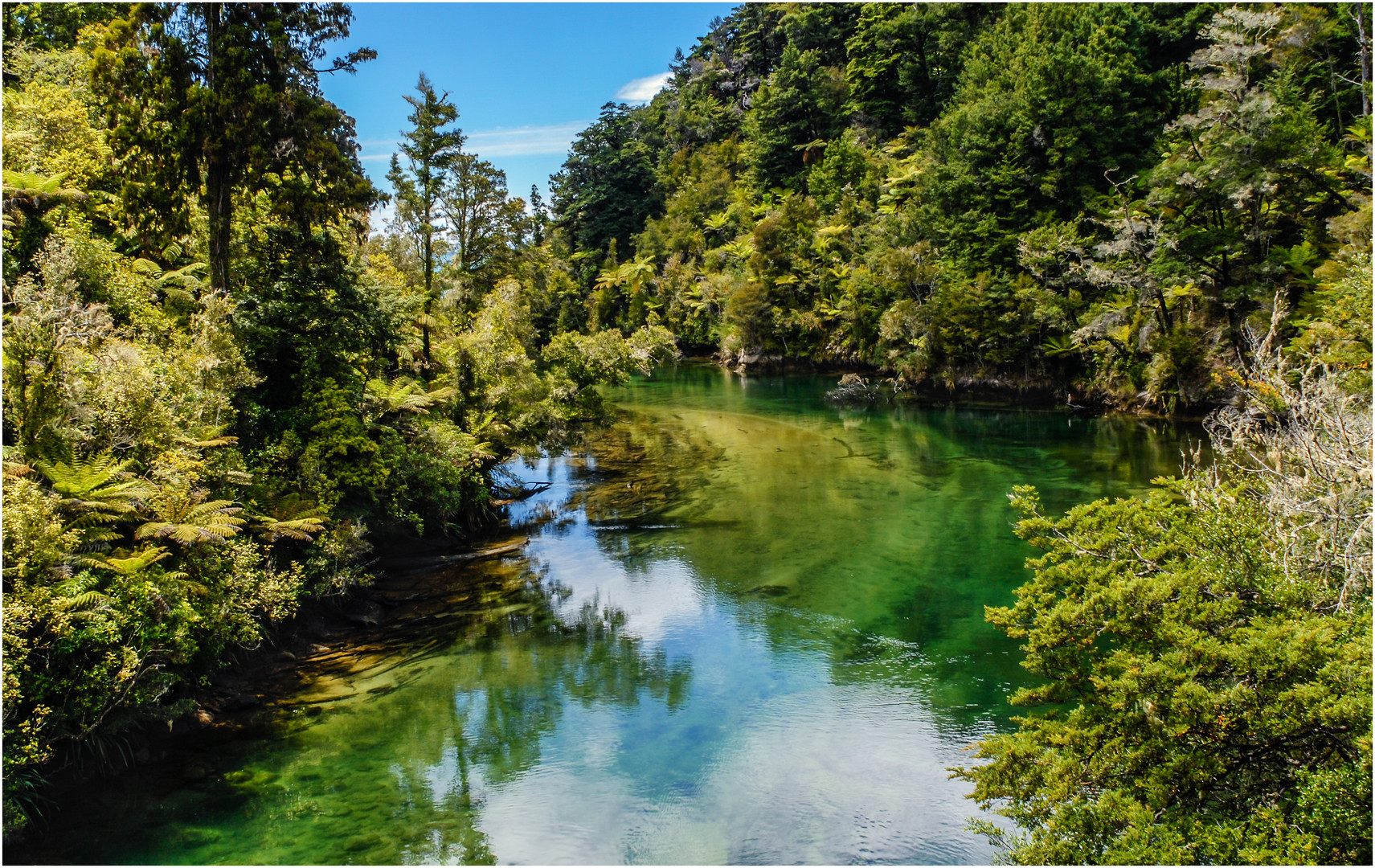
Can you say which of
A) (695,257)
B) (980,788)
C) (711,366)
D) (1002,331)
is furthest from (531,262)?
(695,257)

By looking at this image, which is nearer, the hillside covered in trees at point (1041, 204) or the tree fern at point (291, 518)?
the tree fern at point (291, 518)

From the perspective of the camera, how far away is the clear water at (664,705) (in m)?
7.92

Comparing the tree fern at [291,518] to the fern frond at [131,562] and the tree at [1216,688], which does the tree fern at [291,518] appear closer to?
the fern frond at [131,562]

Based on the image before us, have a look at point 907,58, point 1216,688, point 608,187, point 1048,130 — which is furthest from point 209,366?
point 608,187

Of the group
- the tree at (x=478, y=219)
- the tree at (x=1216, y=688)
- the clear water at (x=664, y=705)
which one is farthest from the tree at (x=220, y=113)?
the tree at (x=1216, y=688)

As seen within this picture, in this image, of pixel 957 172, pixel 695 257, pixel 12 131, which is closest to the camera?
pixel 12 131

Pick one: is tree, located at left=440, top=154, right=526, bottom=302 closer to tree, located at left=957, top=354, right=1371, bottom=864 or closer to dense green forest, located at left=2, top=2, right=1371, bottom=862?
dense green forest, located at left=2, top=2, right=1371, bottom=862

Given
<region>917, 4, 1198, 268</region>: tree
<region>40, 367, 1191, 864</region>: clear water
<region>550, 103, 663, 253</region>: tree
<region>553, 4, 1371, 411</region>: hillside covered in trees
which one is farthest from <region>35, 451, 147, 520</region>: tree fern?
<region>550, 103, 663, 253</region>: tree

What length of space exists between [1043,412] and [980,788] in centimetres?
2699

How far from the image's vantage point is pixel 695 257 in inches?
2418

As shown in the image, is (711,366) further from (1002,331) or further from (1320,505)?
(1320,505)

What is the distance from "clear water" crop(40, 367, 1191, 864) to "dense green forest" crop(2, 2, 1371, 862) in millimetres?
1407

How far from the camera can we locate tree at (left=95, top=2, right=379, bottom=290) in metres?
12.8

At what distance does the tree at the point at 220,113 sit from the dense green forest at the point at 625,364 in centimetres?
7
